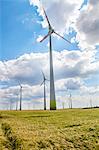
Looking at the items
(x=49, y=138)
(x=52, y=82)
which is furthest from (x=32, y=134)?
(x=52, y=82)

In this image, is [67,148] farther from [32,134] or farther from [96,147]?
[32,134]

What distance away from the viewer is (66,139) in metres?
29.0

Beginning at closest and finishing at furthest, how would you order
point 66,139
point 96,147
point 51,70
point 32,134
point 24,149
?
point 24,149
point 96,147
point 66,139
point 32,134
point 51,70

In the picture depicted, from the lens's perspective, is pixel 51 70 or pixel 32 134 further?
pixel 51 70

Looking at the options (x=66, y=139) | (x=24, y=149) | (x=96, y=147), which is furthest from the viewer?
(x=66, y=139)

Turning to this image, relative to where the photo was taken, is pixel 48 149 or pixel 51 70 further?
pixel 51 70

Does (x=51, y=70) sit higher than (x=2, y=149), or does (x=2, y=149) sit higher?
(x=51, y=70)

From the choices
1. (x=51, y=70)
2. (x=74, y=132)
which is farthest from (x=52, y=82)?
(x=74, y=132)

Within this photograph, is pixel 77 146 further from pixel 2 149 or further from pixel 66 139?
pixel 2 149

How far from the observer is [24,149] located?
81.0ft

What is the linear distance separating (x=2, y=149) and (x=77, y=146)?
6885 mm

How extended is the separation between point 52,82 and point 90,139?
185ft

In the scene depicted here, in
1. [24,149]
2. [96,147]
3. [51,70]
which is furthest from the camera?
[51,70]

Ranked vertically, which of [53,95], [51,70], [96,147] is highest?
[51,70]
